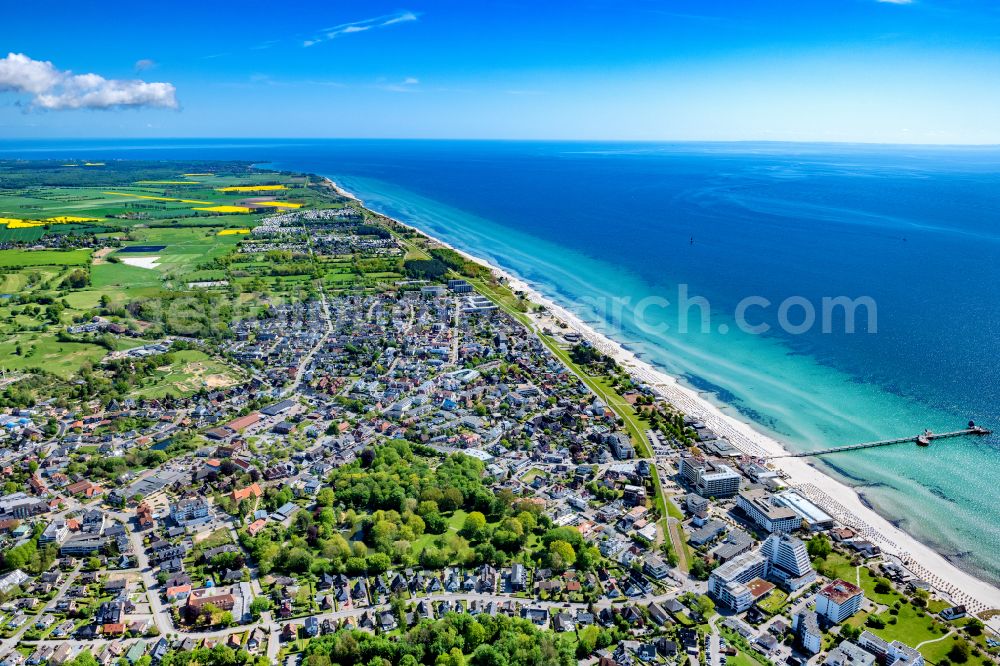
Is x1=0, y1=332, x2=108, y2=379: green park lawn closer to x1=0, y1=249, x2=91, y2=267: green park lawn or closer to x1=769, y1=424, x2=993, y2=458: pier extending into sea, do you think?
x1=0, y1=249, x2=91, y2=267: green park lawn

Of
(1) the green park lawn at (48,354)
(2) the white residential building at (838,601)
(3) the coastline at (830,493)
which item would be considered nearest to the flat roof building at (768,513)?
(3) the coastline at (830,493)

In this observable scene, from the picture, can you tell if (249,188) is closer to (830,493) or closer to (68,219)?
(68,219)

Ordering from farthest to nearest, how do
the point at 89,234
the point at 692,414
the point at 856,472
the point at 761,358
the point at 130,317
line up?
the point at 89,234
the point at 130,317
the point at 761,358
the point at 692,414
the point at 856,472

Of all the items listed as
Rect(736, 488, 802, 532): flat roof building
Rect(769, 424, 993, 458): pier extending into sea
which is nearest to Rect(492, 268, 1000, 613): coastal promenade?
Rect(769, 424, 993, 458): pier extending into sea

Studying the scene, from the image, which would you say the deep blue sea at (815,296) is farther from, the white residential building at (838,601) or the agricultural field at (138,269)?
the agricultural field at (138,269)

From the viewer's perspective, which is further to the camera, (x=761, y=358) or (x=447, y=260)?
(x=447, y=260)

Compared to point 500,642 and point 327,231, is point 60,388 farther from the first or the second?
point 327,231

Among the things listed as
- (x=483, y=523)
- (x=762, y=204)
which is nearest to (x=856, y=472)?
(x=483, y=523)

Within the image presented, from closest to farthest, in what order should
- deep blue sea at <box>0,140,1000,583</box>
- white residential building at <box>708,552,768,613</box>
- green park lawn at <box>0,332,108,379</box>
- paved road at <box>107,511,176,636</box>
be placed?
paved road at <box>107,511,176,636</box> → white residential building at <box>708,552,768,613</box> → deep blue sea at <box>0,140,1000,583</box> → green park lawn at <box>0,332,108,379</box>
